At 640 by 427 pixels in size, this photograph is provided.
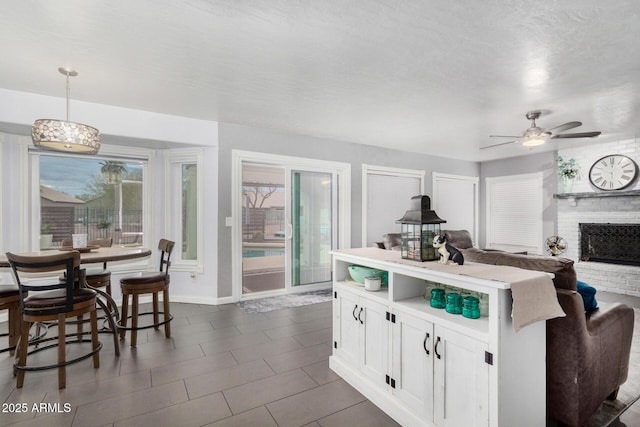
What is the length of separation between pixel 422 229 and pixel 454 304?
51 centimetres

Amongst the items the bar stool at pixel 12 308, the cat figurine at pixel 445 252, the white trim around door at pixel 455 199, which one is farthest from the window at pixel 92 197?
the white trim around door at pixel 455 199

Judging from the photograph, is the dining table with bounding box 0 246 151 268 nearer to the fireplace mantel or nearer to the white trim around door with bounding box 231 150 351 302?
the white trim around door with bounding box 231 150 351 302

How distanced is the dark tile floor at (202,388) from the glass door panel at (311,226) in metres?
1.85

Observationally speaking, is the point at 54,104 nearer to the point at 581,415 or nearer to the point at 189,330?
the point at 189,330

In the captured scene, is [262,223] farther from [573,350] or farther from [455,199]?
[455,199]

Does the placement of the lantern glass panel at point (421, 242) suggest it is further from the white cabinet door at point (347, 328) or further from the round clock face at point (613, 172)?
the round clock face at point (613, 172)

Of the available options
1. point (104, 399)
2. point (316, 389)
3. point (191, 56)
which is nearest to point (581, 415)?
point (316, 389)

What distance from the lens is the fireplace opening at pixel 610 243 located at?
5.05 m

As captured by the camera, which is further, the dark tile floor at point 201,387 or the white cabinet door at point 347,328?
the white cabinet door at point 347,328

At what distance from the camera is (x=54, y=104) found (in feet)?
11.3

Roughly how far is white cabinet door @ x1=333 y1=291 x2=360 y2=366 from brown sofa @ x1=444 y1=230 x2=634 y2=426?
3.35 ft

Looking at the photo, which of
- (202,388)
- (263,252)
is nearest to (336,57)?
(202,388)

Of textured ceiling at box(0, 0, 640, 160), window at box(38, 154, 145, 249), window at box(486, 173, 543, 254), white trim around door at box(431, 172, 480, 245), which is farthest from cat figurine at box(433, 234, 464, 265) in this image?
window at box(486, 173, 543, 254)

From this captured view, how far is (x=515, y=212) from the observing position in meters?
6.81
